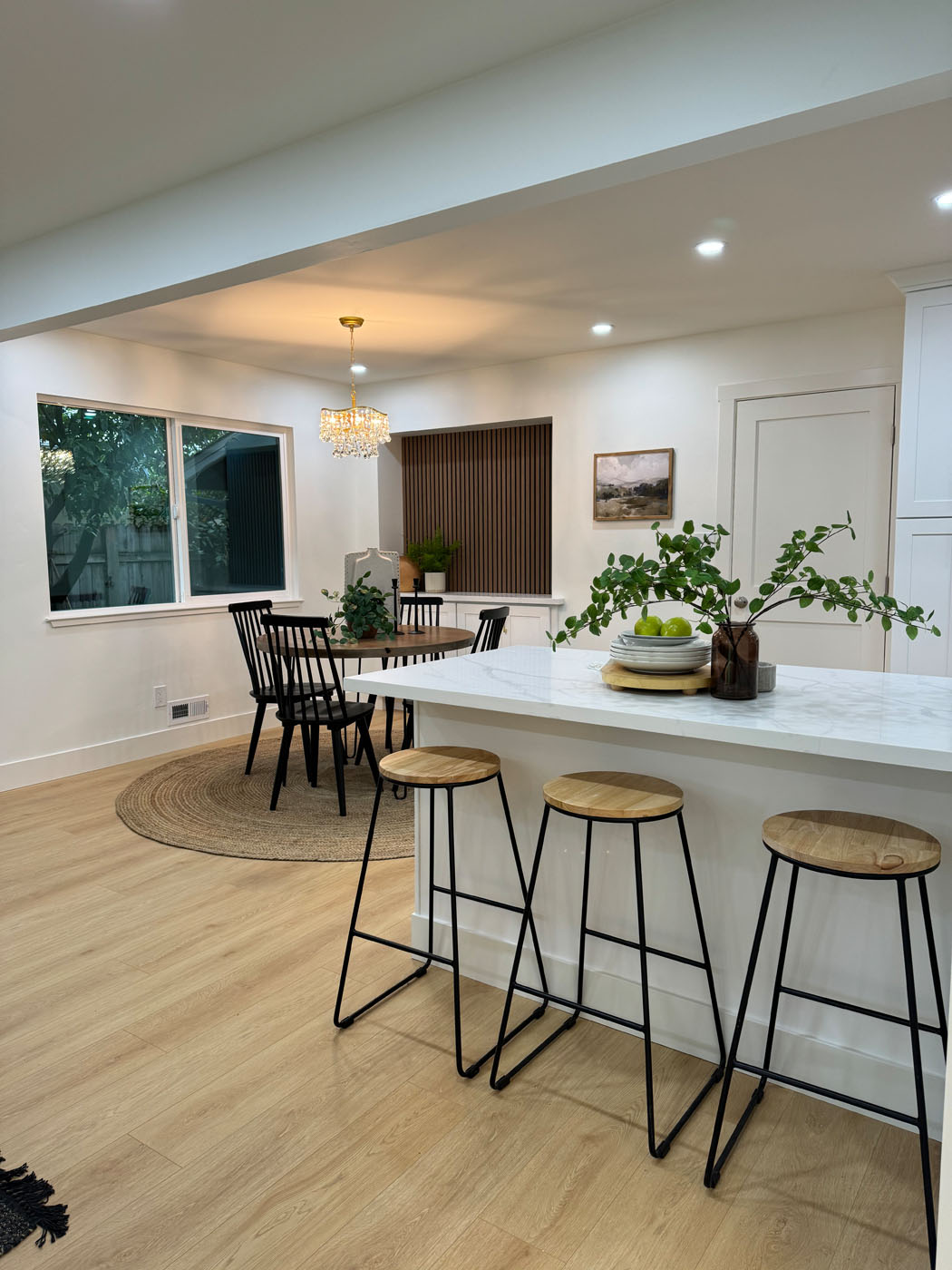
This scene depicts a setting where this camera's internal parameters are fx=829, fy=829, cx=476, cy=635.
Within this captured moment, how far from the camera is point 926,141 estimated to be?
2.55m

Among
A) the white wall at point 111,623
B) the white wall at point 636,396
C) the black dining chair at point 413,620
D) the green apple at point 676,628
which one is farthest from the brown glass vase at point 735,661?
the white wall at point 111,623

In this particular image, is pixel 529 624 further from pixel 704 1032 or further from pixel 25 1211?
pixel 25 1211

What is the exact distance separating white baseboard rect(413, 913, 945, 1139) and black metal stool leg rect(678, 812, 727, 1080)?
0.07ft

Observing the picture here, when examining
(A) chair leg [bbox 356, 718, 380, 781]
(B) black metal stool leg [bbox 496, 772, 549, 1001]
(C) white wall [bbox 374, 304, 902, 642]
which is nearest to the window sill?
Answer: (A) chair leg [bbox 356, 718, 380, 781]

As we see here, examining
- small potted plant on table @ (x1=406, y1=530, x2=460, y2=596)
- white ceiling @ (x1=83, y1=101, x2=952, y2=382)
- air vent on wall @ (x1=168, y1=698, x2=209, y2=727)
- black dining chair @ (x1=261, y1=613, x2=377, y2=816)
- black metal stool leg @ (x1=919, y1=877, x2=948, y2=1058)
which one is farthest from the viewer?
small potted plant on table @ (x1=406, y1=530, x2=460, y2=596)

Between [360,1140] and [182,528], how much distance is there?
4.32 m

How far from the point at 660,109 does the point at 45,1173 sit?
8.77 feet

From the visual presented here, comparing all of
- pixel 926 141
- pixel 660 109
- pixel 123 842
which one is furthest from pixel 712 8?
Result: pixel 123 842

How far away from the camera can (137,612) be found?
5031mm

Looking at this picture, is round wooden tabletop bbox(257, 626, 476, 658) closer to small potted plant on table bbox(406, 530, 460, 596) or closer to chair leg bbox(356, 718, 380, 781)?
chair leg bbox(356, 718, 380, 781)

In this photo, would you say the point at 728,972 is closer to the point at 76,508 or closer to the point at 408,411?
the point at 76,508

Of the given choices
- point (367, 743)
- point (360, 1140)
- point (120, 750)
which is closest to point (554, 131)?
point (360, 1140)

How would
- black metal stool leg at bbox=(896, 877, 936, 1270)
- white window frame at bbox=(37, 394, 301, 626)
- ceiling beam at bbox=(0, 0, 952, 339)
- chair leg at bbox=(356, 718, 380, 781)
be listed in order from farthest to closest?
white window frame at bbox=(37, 394, 301, 626)
chair leg at bbox=(356, 718, 380, 781)
ceiling beam at bbox=(0, 0, 952, 339)
black metal stool leg at bbox=(896, 877, 936, 1270)

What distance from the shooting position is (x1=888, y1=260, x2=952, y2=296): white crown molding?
3.60m
